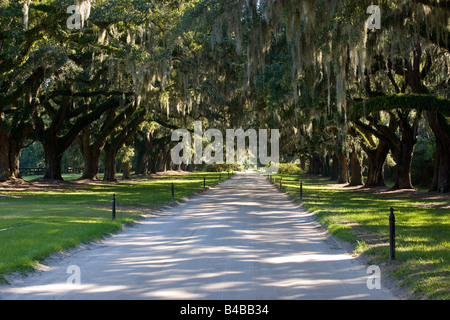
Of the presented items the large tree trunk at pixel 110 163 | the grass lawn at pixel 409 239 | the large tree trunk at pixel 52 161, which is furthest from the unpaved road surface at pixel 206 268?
the large tree trunk at pixel 110 163

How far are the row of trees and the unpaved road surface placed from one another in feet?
22.2

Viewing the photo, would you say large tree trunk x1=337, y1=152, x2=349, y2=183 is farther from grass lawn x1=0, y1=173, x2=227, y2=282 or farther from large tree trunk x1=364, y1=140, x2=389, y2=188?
grass lawn x1=0, y1=173, x2=227, y2=282

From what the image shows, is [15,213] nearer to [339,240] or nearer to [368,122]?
[339,240]

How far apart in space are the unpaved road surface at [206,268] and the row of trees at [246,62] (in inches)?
267

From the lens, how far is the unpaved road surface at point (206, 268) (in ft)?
21.3

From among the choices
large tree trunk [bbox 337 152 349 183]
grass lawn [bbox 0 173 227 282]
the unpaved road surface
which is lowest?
the unpaved road surface

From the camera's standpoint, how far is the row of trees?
16.4m

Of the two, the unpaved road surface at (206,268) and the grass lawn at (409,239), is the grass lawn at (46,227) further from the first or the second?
the grass lawn at (409,239)

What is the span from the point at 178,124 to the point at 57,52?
22.9 metres

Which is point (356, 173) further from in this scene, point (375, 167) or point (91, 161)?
point (91, 161)

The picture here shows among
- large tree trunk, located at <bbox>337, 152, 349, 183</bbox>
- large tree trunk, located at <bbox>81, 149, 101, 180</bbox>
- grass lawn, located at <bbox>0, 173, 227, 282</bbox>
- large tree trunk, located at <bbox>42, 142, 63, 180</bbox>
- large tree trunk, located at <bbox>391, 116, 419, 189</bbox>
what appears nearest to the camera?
grass lawn, located at <bbox>0, 173, 227, 282</bbox>

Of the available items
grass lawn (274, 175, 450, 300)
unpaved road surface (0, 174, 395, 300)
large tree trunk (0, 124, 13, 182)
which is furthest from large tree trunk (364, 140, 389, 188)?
large tree trunk (0, 124, 13, 182)
